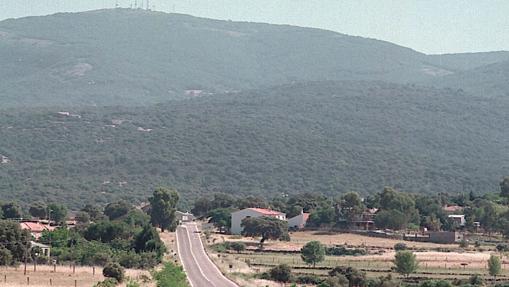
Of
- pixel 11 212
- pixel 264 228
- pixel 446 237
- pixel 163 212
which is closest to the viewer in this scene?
pixel 264 228

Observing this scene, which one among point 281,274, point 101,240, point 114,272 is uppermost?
point 114,272

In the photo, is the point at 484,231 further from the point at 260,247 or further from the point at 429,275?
the point at 429,275

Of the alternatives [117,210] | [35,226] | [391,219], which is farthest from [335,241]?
[35,226]

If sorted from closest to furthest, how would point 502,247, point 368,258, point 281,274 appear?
point 281,274 → point 368,258 → point 502,247

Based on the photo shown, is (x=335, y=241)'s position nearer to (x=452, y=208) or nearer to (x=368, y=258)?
(x=368, y=258)

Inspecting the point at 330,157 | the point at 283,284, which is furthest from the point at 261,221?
the point at 330,157

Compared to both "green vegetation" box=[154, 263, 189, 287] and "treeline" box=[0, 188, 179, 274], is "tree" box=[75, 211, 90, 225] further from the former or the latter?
"green vegetation" box=[154, 263, 189, 287]
